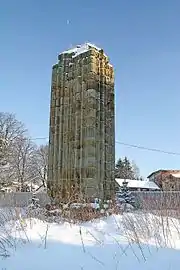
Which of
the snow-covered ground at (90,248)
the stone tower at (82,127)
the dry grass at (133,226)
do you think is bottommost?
the snow-covered ground at (90,248)

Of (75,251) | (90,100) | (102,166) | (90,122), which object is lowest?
(75,251)

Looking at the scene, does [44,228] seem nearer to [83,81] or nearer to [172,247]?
[172,247]

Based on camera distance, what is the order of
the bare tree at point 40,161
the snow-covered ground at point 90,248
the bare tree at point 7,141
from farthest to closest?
1. the bare tree at point 40,161
2. the bare tree at point 7,141
3. the snow-covered ground at point 90,248

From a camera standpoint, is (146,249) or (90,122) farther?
(90,122)

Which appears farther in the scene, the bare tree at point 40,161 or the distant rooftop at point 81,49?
the bare tree at point 40,161

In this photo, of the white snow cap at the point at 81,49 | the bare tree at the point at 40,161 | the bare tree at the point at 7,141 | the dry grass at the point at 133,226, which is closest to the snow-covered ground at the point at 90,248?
the dry grass at the point at 133,226

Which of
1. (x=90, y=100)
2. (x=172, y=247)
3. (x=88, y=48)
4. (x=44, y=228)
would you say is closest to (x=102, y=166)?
(x=90, y=100)

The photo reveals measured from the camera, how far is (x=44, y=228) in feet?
19.0

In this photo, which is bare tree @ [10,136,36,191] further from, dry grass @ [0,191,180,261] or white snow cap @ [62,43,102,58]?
dry grass @ [0,191,180,261]

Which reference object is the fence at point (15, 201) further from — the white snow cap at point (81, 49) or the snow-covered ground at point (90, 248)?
the white snow cap at point (81, 49)

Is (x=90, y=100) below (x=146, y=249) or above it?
above

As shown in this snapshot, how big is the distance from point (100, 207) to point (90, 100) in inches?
125

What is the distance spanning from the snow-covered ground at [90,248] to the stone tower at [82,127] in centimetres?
389

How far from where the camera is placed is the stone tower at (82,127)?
9906mm
